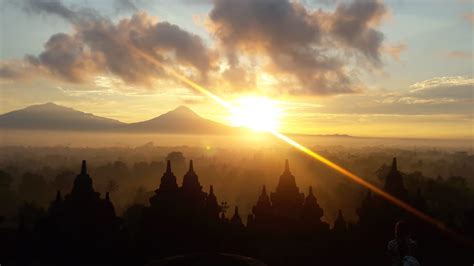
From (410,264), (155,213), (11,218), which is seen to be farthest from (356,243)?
(11,218)

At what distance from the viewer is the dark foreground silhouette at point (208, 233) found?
2717 cm

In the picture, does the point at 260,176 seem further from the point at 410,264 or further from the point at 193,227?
the point at 410,264

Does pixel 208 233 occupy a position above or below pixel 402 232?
below

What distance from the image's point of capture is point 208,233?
100 ft

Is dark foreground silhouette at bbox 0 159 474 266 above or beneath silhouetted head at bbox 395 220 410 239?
beneath

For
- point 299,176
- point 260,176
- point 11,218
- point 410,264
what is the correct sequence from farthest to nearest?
point 299,176 < point 260,176 < point 11,218 < point 410,264

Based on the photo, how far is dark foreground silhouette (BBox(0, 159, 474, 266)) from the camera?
27.2 m

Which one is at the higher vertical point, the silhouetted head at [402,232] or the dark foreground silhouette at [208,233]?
the silhouetted head at [402,232]

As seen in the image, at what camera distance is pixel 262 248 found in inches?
A: 1110

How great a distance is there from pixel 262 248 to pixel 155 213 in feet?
28.2

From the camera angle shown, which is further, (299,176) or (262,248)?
(299,176)

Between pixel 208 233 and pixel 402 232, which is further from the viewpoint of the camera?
pixel 208 233

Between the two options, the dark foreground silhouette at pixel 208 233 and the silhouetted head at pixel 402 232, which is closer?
the silhouetted head at pixel 402 232

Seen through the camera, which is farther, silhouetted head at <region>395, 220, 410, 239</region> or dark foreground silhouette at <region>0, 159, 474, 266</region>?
dark foreground silhouette at <region>0, 159, 474, 266</region>
